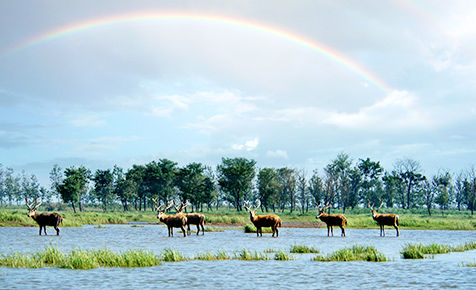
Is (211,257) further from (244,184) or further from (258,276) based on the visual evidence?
(244,184)

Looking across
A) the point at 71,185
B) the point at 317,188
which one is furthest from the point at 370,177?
the point at 71,185

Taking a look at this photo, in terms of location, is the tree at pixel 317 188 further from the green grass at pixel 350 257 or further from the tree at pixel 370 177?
the green grass at pixel 350 257

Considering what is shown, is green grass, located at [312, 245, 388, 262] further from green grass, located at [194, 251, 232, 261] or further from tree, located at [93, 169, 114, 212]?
tree, located at [93, 169, 114, 212]

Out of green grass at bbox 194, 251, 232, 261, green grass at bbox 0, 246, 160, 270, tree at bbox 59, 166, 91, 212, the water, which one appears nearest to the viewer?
the water

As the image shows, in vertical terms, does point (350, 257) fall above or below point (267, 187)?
below

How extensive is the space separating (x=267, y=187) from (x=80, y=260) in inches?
4076

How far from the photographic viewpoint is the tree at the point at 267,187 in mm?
121250

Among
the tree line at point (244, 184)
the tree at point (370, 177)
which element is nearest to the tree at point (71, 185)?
the tree line at point (244, 184)

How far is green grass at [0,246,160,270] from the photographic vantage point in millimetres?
19055

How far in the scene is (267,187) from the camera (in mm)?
121375

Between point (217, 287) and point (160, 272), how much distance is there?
12.7 feet

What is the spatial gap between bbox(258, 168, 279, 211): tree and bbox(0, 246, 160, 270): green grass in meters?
101

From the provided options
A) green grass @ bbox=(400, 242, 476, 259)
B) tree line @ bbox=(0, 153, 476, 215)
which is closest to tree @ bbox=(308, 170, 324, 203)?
tree line @ bbox=(0, 153, 476, 215)

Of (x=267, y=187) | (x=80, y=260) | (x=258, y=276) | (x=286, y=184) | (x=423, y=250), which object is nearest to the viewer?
(x=258, y=276)
